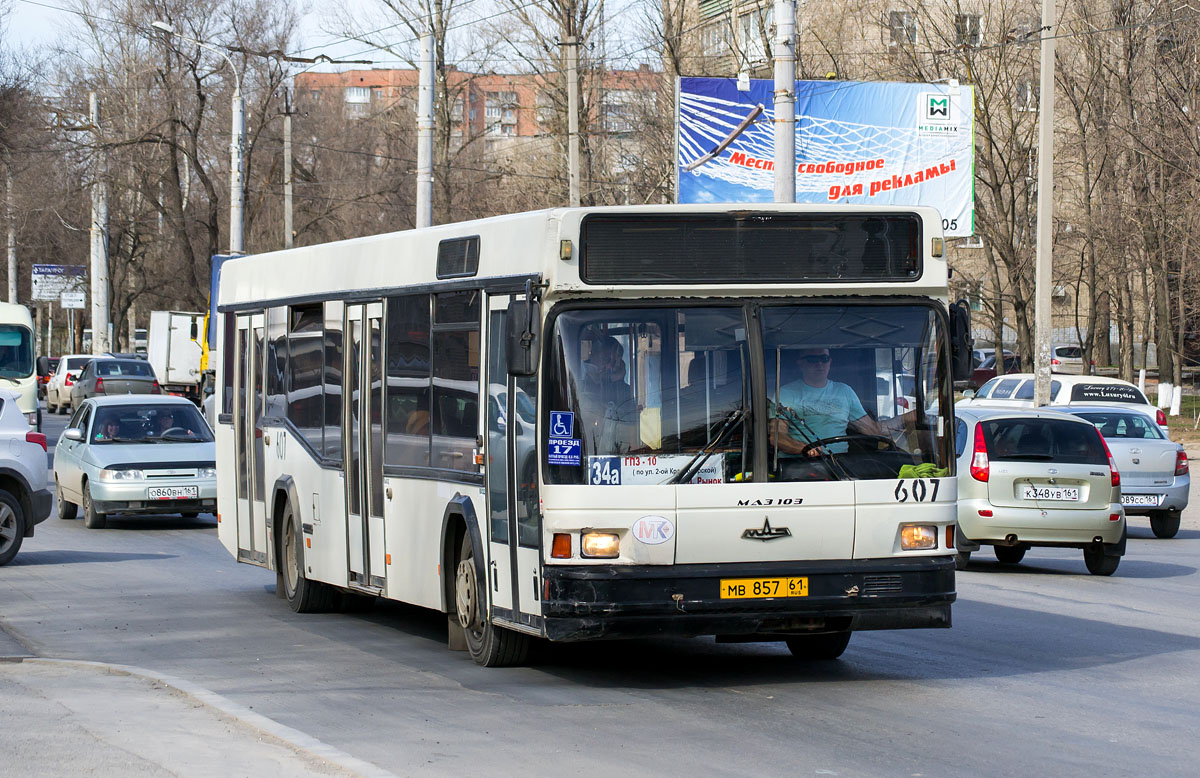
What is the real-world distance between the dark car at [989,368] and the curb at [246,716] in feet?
157

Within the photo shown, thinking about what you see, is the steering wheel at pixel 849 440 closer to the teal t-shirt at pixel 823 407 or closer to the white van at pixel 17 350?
the teal t-shirt at pixel 823 407

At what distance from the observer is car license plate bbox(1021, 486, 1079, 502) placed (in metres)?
16.6

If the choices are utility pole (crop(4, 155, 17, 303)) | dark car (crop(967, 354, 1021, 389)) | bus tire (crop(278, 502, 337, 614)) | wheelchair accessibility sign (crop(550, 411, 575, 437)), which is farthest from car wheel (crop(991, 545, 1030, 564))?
dark car (crop(967, 354, 1021, 389))

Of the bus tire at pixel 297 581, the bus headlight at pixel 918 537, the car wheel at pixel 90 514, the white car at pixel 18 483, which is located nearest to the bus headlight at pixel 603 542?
the bus headlight at pixel 918 537

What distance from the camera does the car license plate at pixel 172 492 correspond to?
21.4 m

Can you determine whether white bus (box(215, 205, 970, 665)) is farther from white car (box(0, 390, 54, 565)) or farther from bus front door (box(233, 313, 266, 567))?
white car (box(0, 390, 54, 565))

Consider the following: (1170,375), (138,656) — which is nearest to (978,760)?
(138,656)

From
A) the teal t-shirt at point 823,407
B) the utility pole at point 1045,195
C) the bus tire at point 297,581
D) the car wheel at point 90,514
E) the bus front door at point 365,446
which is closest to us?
the teal t-shirt at point 823,407

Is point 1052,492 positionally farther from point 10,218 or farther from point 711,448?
point 10,218

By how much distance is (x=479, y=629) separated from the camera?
10438 mm

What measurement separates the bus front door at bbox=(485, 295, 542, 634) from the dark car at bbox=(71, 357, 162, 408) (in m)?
40.2

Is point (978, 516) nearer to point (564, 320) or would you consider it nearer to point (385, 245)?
point (385, 245)

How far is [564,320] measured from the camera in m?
9.24

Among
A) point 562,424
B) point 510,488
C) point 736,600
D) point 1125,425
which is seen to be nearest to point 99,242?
point 1125,425
